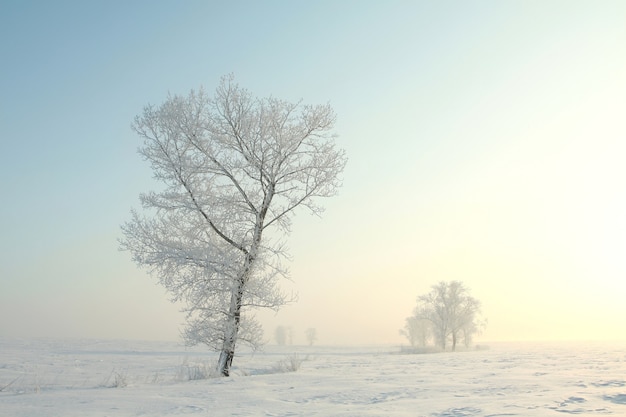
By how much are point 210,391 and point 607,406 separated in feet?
18.6

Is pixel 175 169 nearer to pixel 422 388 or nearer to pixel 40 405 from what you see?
pixel 40 405

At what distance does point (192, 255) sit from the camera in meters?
12.5

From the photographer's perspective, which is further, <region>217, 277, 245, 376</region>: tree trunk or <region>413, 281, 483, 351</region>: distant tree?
<region>413, 281, 483, 351</region>: distant tree

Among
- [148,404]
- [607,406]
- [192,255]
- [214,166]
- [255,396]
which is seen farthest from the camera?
[214,166]

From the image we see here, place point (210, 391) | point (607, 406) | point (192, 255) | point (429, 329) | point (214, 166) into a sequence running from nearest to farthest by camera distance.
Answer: point (607, 406)
point (210, 391)
point (192, 255)
point (214, 166)
point (429, 329)

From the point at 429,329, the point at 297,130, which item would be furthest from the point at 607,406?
the point at 429,329

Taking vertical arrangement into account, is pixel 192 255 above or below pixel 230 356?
above

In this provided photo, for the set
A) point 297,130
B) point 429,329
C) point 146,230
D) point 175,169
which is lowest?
point 429,329

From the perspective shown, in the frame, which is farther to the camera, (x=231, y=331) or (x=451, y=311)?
(x=451, y=311)

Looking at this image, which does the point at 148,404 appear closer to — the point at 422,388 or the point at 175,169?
the point at 422,388

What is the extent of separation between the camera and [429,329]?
209 ft

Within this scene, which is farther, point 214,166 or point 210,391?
point 214,166

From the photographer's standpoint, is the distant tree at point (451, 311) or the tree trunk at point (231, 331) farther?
the distant tree at point (451, 311)

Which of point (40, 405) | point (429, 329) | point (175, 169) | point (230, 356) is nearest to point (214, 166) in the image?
point (175, 169)
